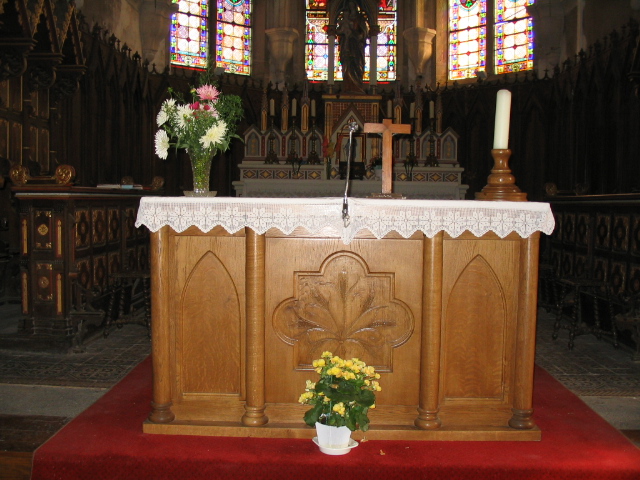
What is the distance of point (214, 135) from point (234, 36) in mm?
9843

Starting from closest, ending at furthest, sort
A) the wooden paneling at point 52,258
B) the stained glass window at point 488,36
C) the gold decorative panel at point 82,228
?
the wooden paneling at point 52,258
the gold decorative panel at point 82,228
the stained glass window at point 488,36

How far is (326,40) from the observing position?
12.8 metres

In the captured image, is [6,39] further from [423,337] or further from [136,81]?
[423,337]

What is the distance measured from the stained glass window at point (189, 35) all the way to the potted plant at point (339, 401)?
9715 millimetres

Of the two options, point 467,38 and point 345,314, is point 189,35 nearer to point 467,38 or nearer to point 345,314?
point 467,38

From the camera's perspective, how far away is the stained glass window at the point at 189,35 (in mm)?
11491

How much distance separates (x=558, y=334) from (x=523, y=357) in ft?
10.3

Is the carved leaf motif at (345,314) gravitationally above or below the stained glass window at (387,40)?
below

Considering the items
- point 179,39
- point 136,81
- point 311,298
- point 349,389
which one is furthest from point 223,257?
point 179,39

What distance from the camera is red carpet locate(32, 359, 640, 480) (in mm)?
2685

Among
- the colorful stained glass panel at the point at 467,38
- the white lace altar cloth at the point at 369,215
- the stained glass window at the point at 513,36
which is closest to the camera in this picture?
the white lace altar cloth at the point at 369,215

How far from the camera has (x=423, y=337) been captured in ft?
9.87

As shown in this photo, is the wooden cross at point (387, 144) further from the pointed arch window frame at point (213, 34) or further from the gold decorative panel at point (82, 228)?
the pointed arch window frame at point (213, 34)

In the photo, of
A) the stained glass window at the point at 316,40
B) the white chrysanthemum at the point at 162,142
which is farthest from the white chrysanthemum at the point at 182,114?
the stained glass window at the point at 316,40
